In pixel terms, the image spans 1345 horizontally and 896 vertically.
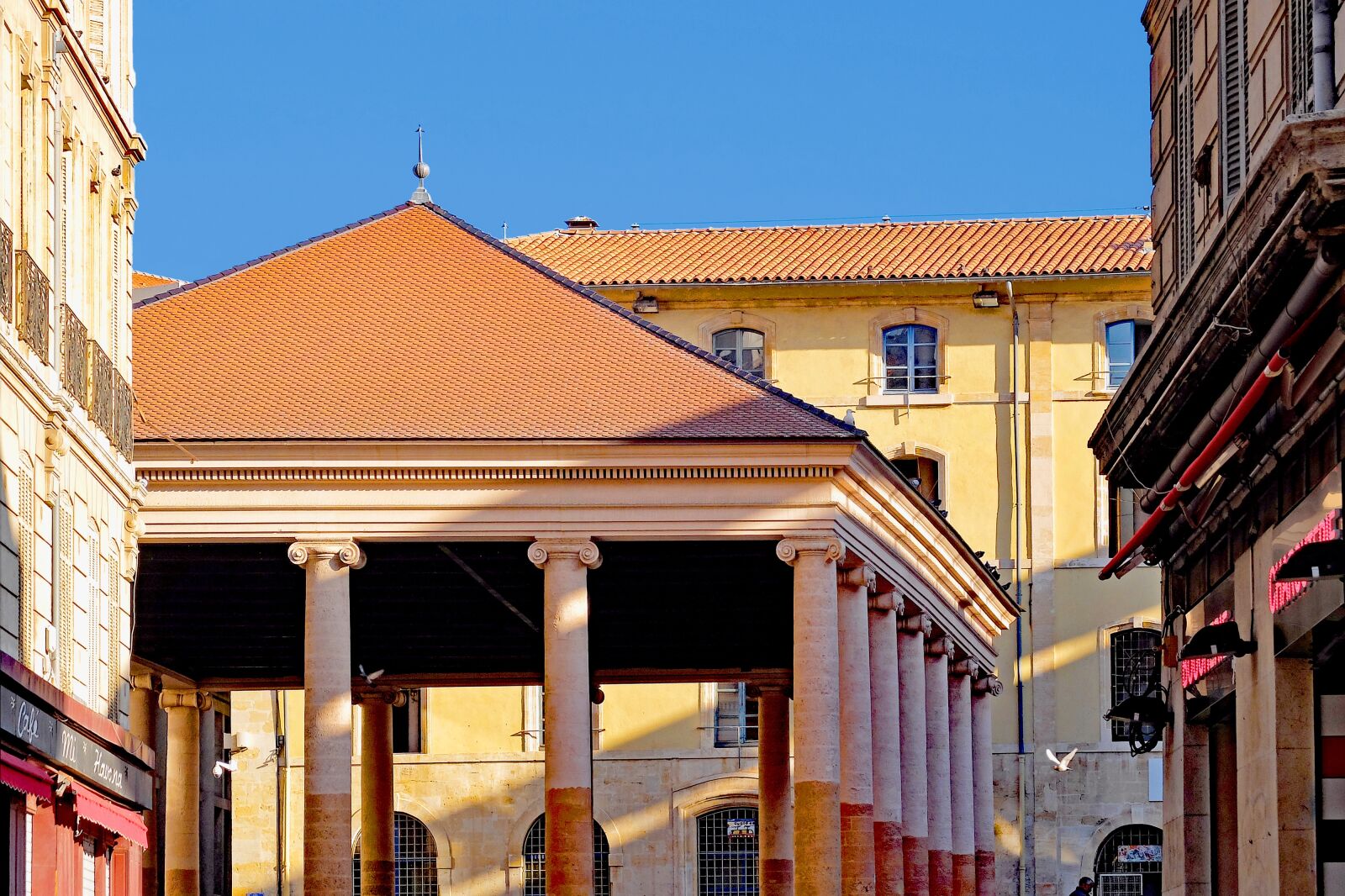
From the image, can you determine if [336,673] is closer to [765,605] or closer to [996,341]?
[765,605]

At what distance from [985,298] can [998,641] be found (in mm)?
8208

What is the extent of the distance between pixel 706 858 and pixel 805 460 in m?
28.5

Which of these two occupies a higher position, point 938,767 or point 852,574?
point 852,574

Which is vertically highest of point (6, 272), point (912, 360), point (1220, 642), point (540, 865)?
point (912, 360)

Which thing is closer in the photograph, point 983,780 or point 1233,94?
point 1233,94

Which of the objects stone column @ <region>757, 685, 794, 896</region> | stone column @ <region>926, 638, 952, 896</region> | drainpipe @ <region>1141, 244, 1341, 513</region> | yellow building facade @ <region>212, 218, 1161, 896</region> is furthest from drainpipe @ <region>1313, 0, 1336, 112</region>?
yellow building facade @ <region>212, 218, 1161, 896</region>

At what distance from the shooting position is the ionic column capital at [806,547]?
4112cm

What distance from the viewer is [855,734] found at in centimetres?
4238

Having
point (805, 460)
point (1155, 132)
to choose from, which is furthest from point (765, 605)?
point (1155, 132)

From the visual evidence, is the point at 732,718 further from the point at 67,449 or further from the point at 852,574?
the point at 67,449

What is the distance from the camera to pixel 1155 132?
34812mm

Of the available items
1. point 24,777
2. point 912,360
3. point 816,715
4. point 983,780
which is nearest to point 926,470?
point 912,360

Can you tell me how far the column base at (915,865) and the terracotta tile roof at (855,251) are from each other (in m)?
22.0

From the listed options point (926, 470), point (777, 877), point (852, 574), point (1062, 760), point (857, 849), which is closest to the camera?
point (857, 849)
